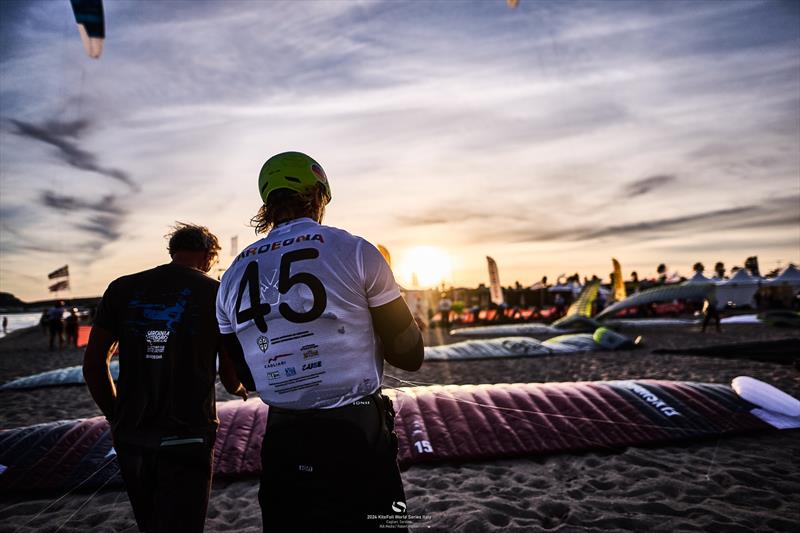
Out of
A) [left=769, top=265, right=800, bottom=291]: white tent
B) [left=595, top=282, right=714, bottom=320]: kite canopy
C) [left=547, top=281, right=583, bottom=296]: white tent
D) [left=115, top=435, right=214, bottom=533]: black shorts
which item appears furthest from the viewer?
[left=547, top=281, right=583, bottom=296]: white tent

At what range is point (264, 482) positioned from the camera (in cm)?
147

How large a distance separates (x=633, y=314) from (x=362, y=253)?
32.3 meters

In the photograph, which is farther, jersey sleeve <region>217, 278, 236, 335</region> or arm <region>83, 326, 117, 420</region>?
arm <region>83, 326, 117, 420</region>

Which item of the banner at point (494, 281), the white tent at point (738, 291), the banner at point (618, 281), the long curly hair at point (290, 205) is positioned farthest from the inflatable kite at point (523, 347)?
the white tent at point (738, 291)

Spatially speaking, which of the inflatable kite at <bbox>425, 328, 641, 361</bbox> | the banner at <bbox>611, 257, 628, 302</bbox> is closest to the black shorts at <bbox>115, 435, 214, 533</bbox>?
the inflatable kite at <bbox>425, 328, 641, 361</bbox>

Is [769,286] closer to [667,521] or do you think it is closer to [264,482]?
[667,521]

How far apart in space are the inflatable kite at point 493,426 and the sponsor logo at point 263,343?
3.40 meters

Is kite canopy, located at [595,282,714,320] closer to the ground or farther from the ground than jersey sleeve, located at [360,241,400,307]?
closer to the ground

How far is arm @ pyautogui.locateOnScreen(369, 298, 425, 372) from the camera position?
152 centimetres

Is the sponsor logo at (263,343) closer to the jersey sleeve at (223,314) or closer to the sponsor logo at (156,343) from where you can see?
the jersey sleeve at (223,314)

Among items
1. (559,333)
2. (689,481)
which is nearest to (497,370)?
(689,481)

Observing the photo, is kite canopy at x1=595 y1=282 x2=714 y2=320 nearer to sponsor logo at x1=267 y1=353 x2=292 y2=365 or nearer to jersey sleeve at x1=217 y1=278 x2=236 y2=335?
jersey sleeve at x1=217 y1=278 x2=236 y2=335

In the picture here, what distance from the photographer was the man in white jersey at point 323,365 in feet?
4.52

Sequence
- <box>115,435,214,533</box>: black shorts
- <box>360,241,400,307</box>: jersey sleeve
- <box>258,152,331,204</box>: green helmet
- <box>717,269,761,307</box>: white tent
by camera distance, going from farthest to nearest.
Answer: <box>717,269,761,307</box>: white tent
<box>115,435,214,533</box>: black shorts
<box>258,152,331,204</box>: green helmet
<box>360,241,400,307</box>: jersey sleeve
